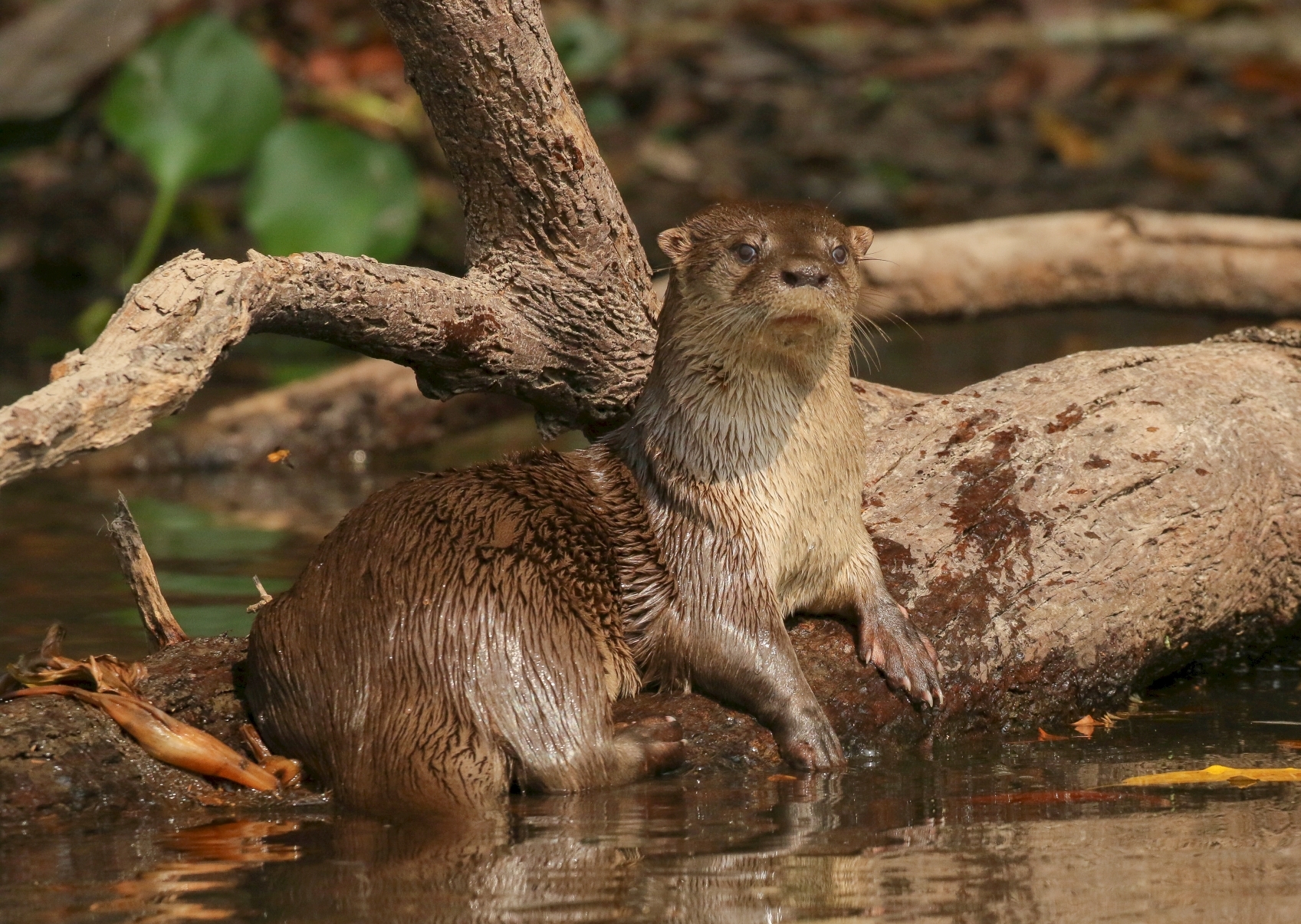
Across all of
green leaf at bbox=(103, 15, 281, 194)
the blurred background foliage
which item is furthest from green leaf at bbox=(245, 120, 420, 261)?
green leaf at bbox=(103, 15, 281, 194)

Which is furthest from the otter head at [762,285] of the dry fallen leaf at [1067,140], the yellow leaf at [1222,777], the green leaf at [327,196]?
the dry fallen leaf at [1067,140]

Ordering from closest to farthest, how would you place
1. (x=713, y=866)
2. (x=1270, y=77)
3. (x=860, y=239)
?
(x=713, y=866), (x=860, y=239), (x=1270, y=77)

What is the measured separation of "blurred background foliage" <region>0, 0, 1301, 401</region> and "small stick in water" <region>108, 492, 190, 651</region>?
12.7 ft

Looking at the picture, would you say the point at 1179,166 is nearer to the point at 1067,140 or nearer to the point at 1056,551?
the point at 1067,140

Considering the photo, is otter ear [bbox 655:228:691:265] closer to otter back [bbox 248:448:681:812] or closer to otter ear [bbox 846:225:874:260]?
otter ear [bbox 846:225:874:260]

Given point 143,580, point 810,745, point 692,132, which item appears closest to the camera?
point 810,745

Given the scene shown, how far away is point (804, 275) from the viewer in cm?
354

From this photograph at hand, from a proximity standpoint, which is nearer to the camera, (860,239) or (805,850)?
(805,850)

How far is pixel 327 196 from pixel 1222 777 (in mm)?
5192

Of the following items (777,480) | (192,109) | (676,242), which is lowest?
(777,480)

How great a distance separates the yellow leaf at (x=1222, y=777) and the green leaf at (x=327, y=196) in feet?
15.8

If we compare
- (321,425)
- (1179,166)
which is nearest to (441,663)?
(321,425)

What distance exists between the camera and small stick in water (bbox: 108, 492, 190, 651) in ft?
12.3

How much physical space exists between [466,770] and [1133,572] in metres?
1.53
